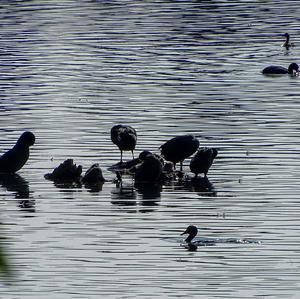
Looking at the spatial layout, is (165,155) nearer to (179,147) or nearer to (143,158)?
(179,147)

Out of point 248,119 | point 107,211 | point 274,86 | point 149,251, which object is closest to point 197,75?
point 274,86

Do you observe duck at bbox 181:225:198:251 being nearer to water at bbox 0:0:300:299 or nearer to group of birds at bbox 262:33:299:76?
water at bbox 0:0:300:299

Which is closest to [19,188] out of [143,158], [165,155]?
[143,158]

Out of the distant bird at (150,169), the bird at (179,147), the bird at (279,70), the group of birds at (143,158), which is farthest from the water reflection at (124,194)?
the bird at (279,70)

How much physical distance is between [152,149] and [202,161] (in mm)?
2519

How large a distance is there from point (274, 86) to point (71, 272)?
19490mm

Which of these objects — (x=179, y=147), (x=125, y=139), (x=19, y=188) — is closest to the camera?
(x=19, y=188)

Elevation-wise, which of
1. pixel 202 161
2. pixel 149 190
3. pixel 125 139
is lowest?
pixel 149 190

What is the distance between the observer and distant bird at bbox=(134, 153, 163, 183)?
21.7 meters

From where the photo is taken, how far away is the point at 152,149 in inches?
966

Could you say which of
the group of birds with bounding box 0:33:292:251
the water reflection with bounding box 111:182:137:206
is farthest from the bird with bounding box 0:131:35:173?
the water reflection with bounding box 111:182:137:206

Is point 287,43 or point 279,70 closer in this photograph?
point 279,70

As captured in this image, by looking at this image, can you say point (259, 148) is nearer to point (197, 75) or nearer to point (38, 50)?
point (197, 75)

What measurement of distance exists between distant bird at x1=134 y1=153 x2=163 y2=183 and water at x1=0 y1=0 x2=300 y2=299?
1.26 feet
